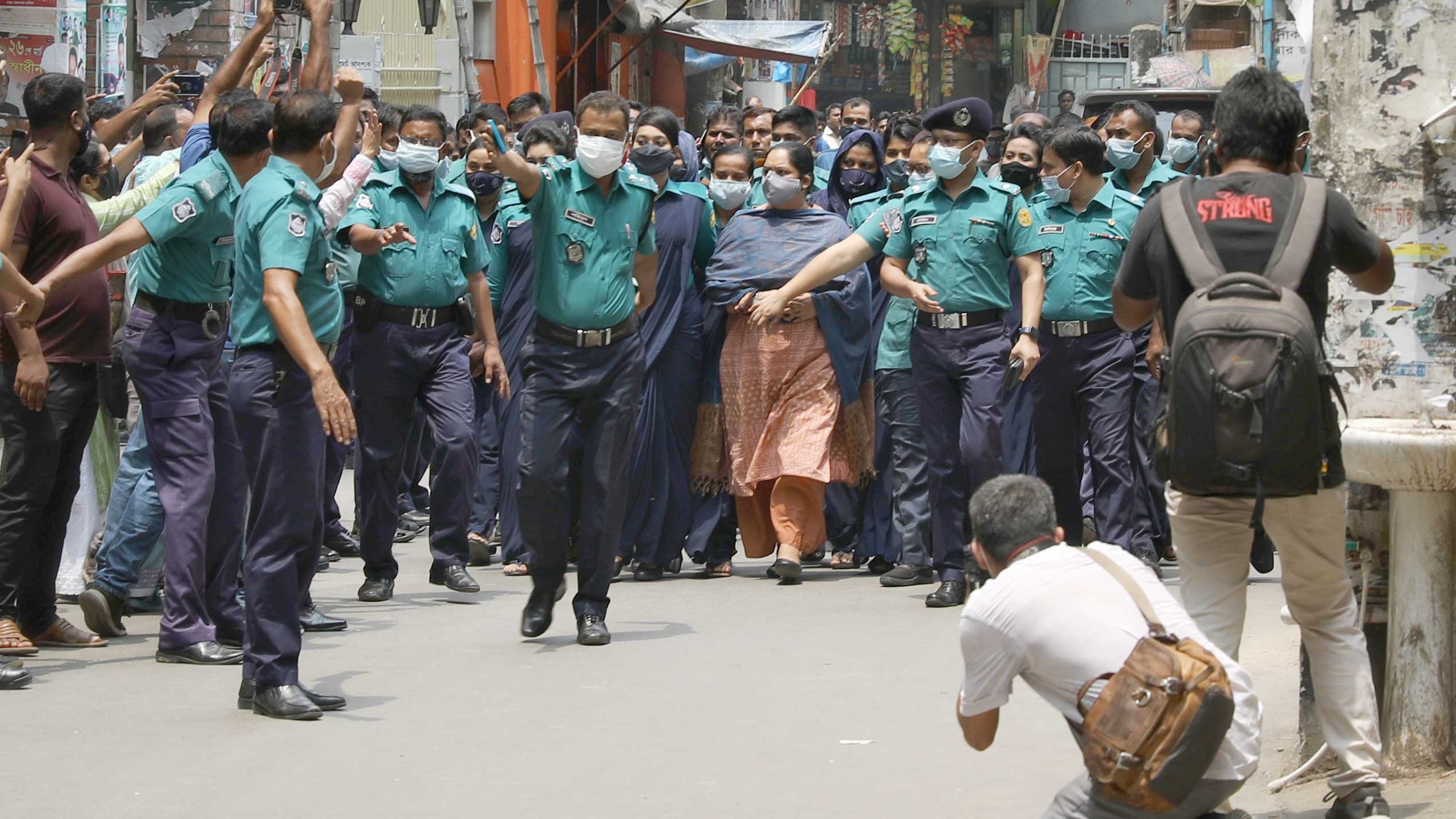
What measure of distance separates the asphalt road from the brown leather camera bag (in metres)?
1.15

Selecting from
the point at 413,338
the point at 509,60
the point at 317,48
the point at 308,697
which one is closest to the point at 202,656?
the point at 308,697

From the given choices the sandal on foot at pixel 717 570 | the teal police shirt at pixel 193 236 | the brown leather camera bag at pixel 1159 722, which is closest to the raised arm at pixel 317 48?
the teal police shirt at pixel 193 236

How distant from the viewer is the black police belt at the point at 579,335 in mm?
7402

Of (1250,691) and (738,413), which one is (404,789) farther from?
(738,413)

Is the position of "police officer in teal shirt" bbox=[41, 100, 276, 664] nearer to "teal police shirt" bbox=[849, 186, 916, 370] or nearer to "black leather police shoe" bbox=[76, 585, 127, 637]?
"black leather police shoe" bbox=[76, 585, 127, 637]

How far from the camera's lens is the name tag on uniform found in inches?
292

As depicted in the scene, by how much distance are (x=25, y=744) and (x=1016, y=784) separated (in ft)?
9.43

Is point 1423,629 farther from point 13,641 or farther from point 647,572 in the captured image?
point 647,572

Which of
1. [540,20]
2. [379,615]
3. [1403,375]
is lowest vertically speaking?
[379,615]

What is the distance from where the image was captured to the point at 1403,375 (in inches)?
200

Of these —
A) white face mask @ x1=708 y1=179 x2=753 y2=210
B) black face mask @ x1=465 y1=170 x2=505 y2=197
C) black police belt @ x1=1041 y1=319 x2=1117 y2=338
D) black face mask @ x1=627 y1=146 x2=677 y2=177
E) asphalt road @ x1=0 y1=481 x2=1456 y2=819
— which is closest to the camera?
asphalt road @ x1=0 y1=481 x2=1456 y2=819

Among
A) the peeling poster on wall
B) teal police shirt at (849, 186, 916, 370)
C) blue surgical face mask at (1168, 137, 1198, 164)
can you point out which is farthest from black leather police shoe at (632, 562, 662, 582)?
the peeling poster on wall

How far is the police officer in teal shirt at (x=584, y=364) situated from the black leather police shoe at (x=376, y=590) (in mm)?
1251

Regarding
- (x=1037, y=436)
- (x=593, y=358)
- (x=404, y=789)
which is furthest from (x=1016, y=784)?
A: (x=1037, y=436)
